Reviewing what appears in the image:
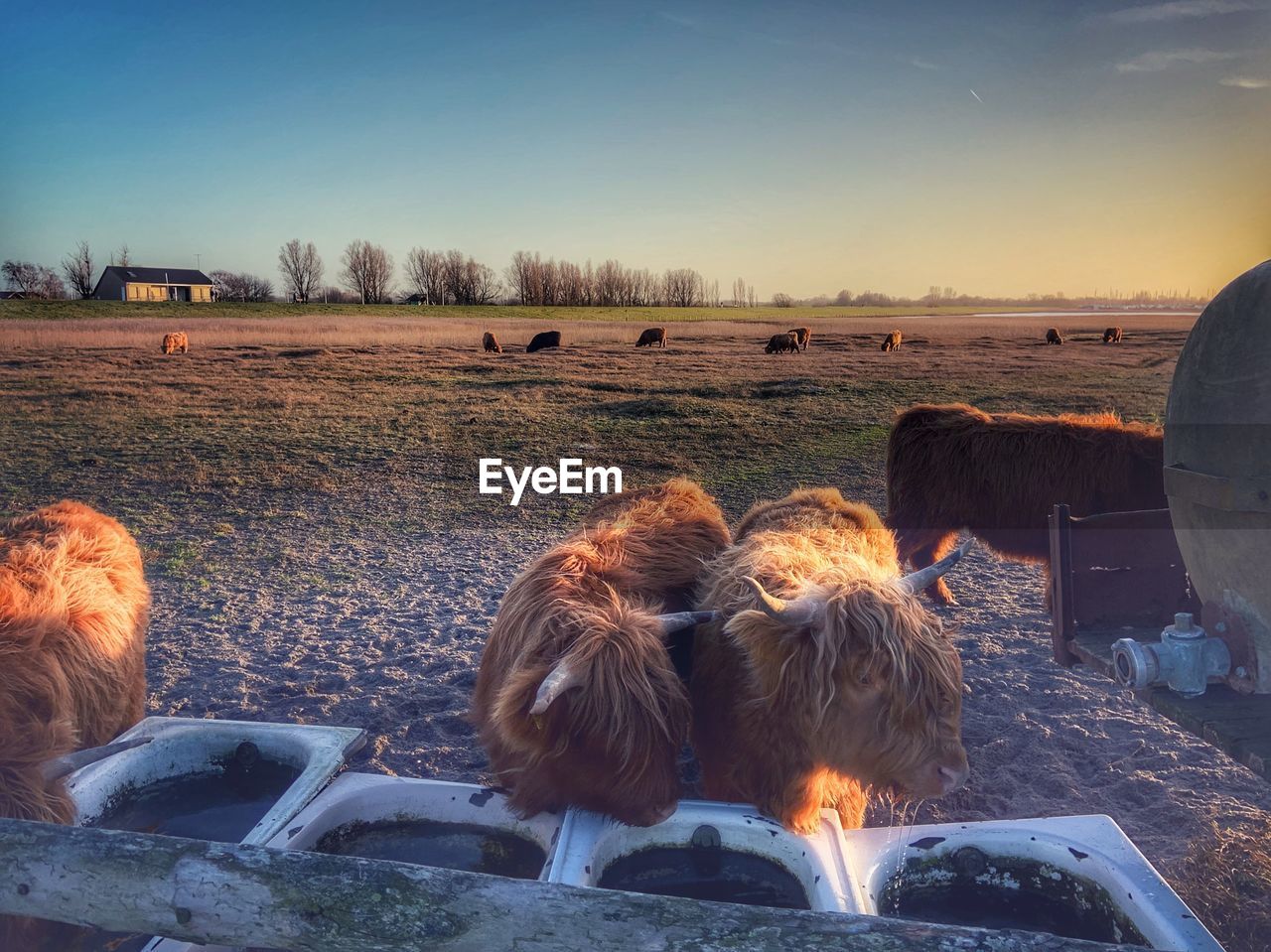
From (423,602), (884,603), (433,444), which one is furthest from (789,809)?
(433,444)

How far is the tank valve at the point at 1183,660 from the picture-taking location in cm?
219

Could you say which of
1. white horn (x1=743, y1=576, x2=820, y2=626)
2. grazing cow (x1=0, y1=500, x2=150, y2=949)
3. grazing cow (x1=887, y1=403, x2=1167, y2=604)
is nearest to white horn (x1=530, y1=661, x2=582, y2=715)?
white horn (x1=743, y1=576, x2=820, y2=626)

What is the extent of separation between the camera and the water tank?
6.97ft

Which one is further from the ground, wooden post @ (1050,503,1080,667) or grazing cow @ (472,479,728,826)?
wooden post @ (1050,503,1080,667)

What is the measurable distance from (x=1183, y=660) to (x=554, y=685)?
1650 millimetres

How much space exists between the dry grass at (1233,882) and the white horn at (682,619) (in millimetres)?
1776

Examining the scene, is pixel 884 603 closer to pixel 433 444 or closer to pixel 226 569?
pixel 226 569

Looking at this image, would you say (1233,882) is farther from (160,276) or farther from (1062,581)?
(160,276)

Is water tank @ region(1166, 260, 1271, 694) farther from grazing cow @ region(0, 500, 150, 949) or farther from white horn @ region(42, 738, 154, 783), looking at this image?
grazing cow @ region(0, 500, 150, 949)

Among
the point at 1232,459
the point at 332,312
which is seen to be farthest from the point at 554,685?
the point at 332,312

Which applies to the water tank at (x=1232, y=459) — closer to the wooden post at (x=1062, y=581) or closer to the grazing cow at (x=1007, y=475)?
the wooden post at (x=1062, y=581)

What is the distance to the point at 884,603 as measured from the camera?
257 cm

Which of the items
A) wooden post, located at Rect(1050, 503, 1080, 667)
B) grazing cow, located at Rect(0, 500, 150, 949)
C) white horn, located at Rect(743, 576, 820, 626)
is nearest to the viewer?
grazing cow, located at Rect(0, 500, 150, 949)

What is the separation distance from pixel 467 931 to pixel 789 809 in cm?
151
